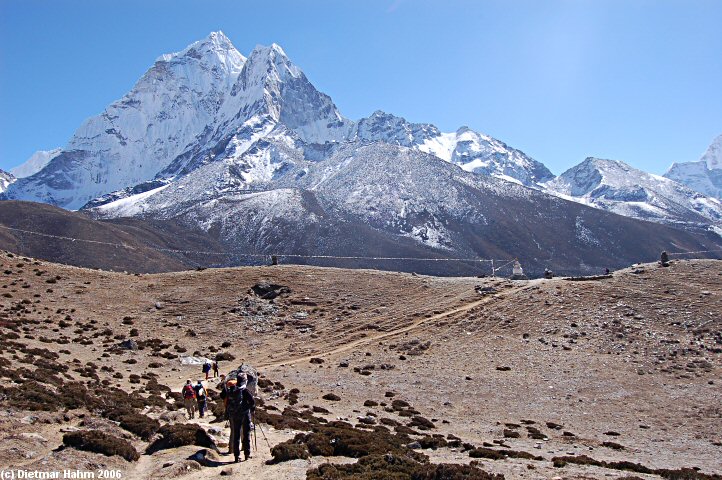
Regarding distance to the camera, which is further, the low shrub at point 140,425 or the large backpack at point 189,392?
the large backpack at point 189,392

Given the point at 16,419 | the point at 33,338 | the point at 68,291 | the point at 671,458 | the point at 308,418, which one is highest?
the point at 68,291

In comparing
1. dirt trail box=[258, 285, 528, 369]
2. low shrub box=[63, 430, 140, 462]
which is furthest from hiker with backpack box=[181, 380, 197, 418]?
dirt trail box=[258, 285, 528, 369]

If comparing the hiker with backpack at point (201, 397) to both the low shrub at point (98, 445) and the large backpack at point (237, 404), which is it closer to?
the low shrub at point (98, 445)

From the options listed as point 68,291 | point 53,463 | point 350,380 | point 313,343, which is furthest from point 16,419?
point 68,291

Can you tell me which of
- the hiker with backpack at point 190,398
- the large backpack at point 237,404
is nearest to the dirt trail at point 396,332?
the hiker with backpack at point 190,398

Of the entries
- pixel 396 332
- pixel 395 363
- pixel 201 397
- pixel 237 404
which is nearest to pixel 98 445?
pixel 237 404

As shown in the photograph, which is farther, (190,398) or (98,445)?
(190,398)

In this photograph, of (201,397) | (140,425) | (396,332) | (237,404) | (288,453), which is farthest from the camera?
(396,332)

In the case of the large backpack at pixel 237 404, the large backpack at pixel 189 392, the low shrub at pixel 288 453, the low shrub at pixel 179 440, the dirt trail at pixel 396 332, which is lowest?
the low shrub at pixel 288 453

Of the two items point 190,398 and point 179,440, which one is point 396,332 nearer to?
point 190,398

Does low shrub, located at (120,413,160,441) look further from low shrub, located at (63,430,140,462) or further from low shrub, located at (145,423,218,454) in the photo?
low shrub, located at (63,430,140,462)

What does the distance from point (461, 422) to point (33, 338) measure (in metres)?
33.1

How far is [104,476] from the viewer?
53.3 feet

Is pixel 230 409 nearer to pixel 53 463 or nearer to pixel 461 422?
pixel 53 463
